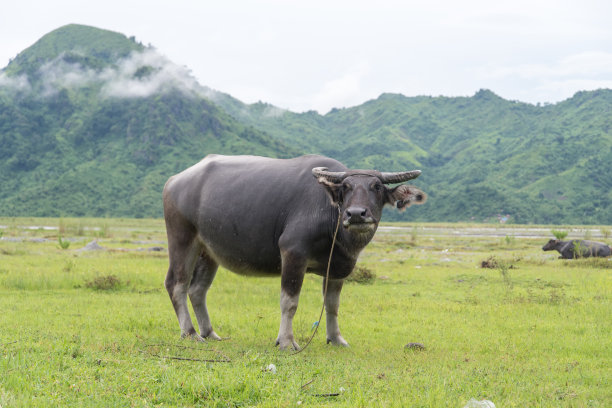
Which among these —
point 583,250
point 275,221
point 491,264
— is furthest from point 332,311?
point 583,250

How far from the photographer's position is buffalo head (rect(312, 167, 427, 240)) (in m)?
6.55

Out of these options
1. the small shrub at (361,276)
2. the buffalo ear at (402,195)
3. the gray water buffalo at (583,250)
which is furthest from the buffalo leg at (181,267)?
the gray water buffalo at (583,250)

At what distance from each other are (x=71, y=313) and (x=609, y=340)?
8444mm

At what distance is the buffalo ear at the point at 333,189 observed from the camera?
7.01 metres

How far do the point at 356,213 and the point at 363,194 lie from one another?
0.38 metres

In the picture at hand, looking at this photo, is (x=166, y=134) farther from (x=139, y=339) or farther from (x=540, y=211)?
(x=139, y=339)

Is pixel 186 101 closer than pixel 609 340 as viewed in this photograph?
No

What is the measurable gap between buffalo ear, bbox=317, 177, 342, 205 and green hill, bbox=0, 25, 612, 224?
8608 centimetres

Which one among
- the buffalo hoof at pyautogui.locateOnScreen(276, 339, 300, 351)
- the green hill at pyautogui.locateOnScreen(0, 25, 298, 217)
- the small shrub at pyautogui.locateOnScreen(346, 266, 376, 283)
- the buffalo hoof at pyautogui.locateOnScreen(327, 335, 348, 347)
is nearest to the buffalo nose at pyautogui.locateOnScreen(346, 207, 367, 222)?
the buffalo hoof at pyautogui.locateOnScreen(276, 339, 300, 351)

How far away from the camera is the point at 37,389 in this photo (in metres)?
4.51

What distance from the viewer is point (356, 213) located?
6488 mm

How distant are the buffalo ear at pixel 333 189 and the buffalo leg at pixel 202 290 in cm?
251

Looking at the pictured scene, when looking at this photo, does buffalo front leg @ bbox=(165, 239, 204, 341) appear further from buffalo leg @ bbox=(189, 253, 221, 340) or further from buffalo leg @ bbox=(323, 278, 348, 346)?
buffalo leg @ bbox=(323, 278, 348, 346)

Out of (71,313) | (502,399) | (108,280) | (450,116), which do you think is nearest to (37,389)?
(502,399)
